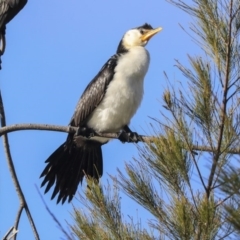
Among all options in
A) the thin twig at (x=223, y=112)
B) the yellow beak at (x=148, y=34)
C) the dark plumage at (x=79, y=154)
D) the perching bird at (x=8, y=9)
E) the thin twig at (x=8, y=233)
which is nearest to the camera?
the thin twig at (x=223, y=112)

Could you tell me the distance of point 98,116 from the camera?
5680 mm

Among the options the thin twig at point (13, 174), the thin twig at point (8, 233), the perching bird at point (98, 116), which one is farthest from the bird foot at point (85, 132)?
the thin twig at point (8, 233)

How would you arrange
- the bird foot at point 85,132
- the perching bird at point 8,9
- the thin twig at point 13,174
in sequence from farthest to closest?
the bird foot at point 85,132
the perching bird at point 8,9
the thin twig at point 13,174

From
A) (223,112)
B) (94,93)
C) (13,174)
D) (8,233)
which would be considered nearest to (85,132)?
(94,93)

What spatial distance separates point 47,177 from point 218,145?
242 cm

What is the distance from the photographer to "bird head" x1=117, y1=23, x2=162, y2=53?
238 inches

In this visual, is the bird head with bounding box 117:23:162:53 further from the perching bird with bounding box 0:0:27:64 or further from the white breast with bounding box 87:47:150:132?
the perching bird with bounding box 0:0:27:64

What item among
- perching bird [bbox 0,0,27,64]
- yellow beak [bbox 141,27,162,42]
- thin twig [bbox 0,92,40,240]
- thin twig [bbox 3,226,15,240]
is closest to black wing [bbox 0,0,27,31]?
perching bird [bbox 0,0,27,64]

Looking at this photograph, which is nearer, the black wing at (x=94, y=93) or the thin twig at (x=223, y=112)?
the thin twig at (x=223, y=112)

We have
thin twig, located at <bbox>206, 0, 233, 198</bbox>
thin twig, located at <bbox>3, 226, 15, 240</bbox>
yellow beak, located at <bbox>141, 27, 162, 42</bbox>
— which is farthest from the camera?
yellow beak, located at <bbox>141, 27, 162, 42</bbox>

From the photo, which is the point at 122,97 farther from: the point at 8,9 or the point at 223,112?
the point at 223,112

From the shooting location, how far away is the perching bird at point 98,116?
5.57 m

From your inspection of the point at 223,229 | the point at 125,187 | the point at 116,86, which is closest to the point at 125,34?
the point at 116,86

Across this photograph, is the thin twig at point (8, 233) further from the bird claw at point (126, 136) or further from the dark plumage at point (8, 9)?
the dark plumage at point (8, 9)
